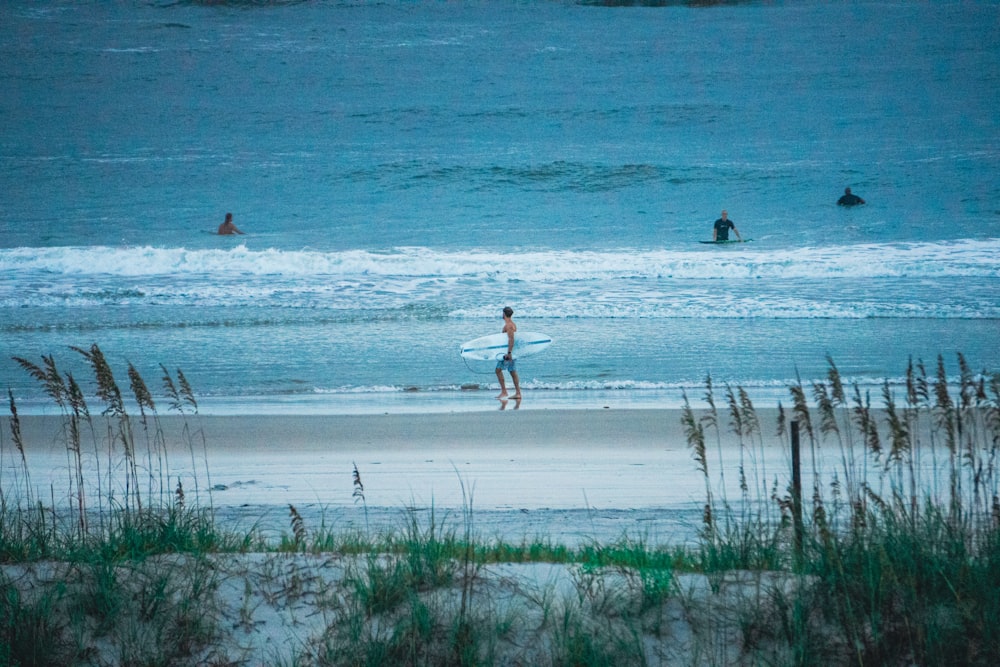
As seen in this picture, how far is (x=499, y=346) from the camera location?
11.8 metres

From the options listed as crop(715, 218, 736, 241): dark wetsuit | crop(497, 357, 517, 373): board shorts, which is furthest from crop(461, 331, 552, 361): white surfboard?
crop(715, 218, 736, 241): dark wetsuit

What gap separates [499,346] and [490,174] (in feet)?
95.7

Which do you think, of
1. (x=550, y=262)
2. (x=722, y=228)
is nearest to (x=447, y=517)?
(x=550, y=262)

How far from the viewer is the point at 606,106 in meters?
A: 44.0

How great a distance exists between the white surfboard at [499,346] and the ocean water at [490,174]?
0.89m

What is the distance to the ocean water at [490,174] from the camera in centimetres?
1753

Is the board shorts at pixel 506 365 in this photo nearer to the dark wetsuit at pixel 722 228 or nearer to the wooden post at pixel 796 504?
the wooden post at pixel 796 504

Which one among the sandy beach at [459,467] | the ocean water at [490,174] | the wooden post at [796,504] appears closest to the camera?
the wooden post at [796,504]

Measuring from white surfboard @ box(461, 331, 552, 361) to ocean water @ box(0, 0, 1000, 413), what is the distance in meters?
0.89

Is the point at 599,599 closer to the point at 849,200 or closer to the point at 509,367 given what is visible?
the point at 509,367

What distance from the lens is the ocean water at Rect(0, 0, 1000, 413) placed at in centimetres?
1753

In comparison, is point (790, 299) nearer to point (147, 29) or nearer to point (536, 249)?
point (536, 249)

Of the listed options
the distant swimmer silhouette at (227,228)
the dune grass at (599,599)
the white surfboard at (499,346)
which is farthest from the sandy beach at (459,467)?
the distant swimmer silhouette at (227,228)

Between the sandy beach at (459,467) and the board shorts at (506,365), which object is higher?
the board shorts at (506,365)
